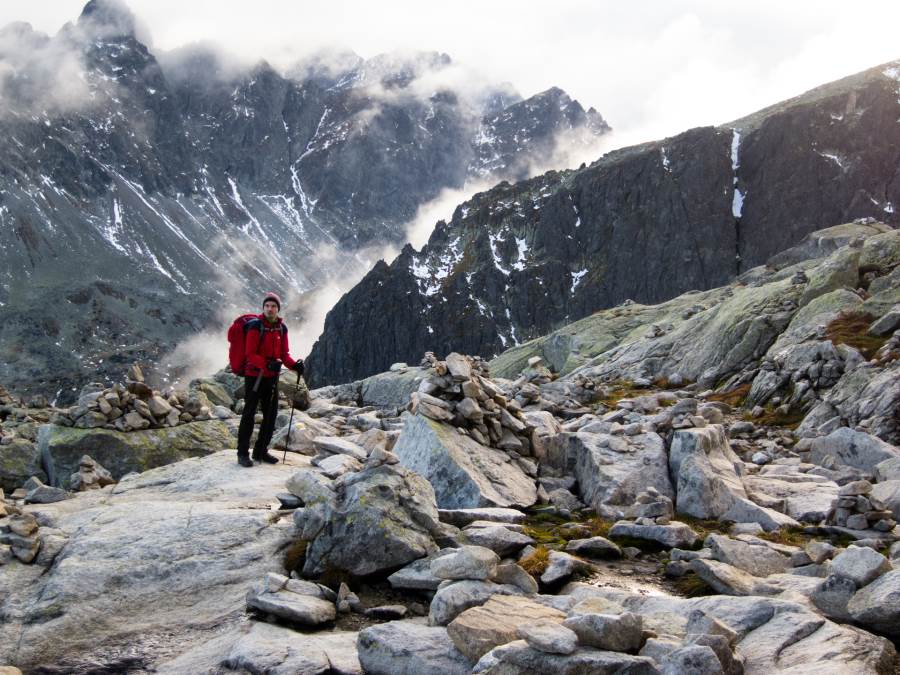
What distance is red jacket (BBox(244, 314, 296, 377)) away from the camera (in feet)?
54.1

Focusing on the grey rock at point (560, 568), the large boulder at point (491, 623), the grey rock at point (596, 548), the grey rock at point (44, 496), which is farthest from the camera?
the grey rock at point (44, 496)

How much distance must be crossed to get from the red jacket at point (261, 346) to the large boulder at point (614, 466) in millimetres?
7167

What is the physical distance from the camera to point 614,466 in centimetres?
1587

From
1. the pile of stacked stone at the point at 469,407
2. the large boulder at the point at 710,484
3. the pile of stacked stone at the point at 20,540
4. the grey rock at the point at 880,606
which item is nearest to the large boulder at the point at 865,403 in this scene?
the large boulder at the point at 710,484

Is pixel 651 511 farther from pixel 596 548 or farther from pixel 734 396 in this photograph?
pixel 734 396

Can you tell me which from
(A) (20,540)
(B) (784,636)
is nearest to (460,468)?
(A) (20,540)

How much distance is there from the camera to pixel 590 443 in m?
17.0

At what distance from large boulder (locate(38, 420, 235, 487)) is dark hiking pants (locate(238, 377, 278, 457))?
5232 millimetres

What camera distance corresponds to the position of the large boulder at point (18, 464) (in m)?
21.1

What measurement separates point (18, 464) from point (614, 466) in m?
17.3

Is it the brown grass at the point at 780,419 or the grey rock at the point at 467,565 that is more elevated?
the grey rock at the point at 467,565

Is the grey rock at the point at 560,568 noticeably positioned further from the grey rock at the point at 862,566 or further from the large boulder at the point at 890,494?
the large boulder at the point at 890,494

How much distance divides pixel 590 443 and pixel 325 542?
333 inches

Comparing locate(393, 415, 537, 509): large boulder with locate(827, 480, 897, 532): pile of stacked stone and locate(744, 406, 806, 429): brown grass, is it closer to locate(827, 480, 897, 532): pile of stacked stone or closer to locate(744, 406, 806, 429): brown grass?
locate(827, 480, 897, 532): pile of stacked stone
